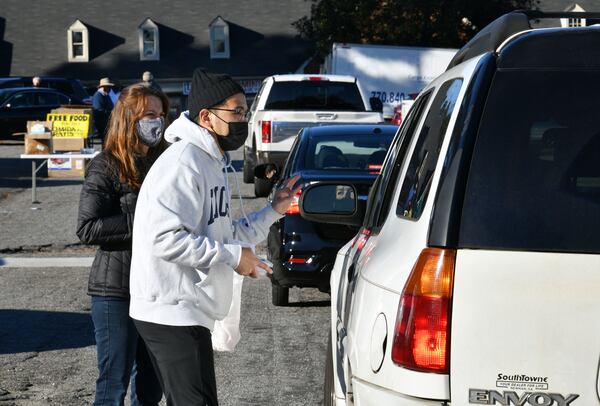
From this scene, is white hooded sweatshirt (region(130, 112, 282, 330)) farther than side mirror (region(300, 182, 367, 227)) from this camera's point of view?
No

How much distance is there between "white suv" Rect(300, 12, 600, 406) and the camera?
2979 mm

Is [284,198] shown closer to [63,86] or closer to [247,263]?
[247,263]

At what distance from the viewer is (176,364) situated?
4.30 meters

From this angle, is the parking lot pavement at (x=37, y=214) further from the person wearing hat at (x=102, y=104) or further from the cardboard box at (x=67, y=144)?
the person wearing hat at (x=102, y=104)

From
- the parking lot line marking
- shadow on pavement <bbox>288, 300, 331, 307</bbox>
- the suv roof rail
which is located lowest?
the parking lot line marking

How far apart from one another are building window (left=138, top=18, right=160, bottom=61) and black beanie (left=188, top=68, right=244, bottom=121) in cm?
5439

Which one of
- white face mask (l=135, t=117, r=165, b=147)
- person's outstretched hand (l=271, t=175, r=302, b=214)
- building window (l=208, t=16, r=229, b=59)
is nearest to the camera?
person's outstretched hand (l=271, t=175, r=302, b=214)

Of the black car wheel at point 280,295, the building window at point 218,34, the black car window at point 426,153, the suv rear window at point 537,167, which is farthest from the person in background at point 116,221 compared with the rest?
the building window at point 218,34

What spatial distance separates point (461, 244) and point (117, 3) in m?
58.6

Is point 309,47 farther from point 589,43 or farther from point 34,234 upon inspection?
point 589,43

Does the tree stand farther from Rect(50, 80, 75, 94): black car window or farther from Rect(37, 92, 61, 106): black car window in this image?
Rect(37, 92, 61, 106): black car window

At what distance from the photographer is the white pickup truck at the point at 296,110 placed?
1856cm

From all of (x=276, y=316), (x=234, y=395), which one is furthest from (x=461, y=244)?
(x=276, y=316)

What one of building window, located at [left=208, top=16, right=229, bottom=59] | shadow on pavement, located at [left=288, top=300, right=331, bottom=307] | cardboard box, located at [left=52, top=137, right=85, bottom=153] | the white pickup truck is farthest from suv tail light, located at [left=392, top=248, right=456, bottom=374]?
building window, located at [left=208, top=16, right=229, bottom=59]
